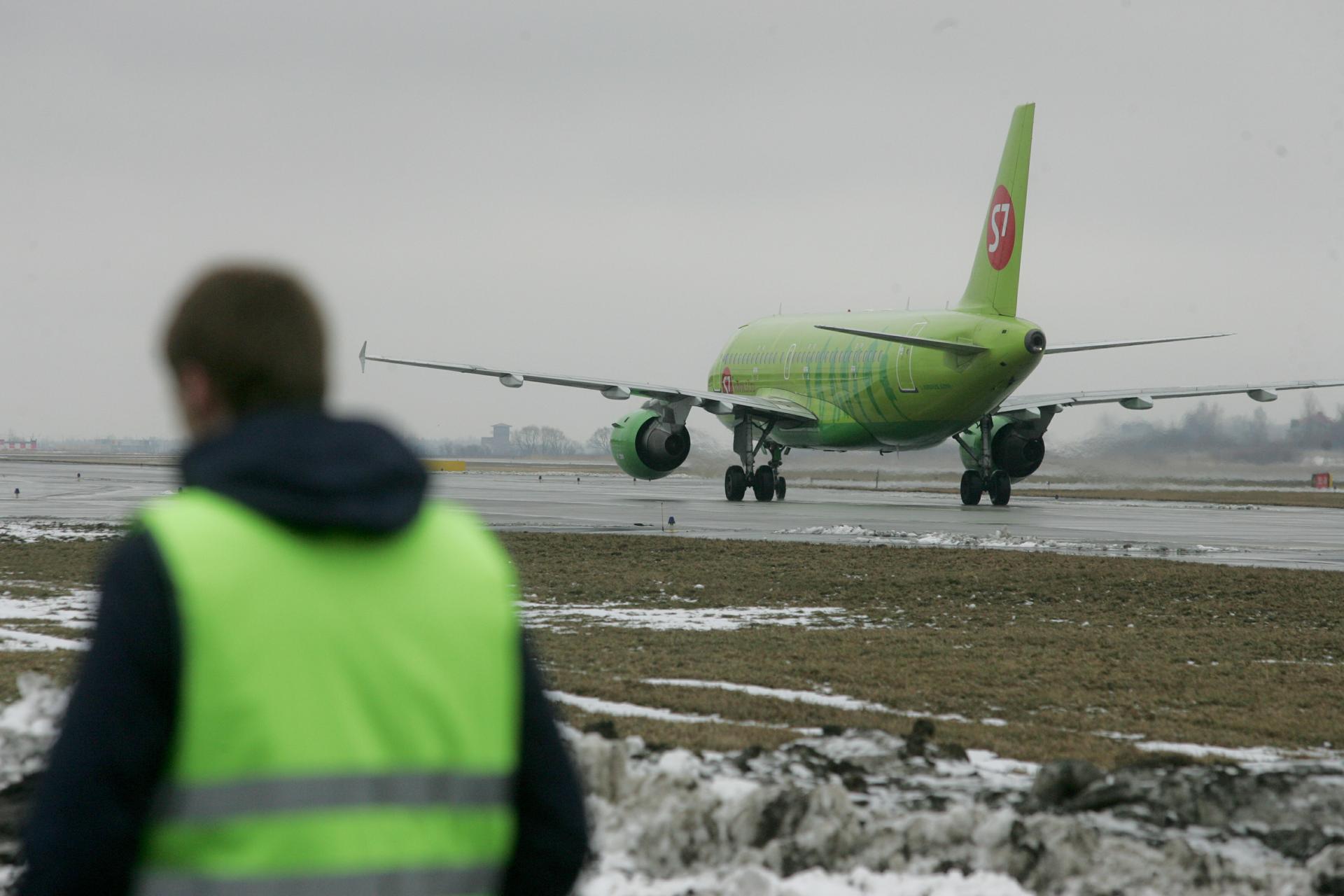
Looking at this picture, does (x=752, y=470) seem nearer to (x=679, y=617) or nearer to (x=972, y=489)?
(x=972, y=489)

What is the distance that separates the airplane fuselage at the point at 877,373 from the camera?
30266 mm

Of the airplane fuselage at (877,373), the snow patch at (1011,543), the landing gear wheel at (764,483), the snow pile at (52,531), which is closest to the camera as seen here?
the snow patch at (1011,543)

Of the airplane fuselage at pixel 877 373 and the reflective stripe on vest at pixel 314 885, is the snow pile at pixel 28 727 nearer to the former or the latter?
the reflective stripe on vest at pixel 314 885

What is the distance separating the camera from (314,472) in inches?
76.5

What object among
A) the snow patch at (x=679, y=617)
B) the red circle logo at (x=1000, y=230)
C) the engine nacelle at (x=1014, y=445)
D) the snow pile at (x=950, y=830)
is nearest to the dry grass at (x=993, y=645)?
the snow patch at (x=679, y=617)

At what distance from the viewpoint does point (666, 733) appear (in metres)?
7.23

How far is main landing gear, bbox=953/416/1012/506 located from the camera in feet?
110

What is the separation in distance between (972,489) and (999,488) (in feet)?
1.90

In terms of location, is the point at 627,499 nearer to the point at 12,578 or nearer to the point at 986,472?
the point at 986,472

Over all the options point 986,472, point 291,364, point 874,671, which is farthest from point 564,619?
point 986,472

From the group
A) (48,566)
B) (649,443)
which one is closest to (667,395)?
(649,443)

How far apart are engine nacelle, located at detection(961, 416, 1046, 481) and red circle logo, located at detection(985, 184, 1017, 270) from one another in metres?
5.14

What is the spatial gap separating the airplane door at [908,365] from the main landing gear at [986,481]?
8.20 feet

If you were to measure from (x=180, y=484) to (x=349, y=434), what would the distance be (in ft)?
0.83
